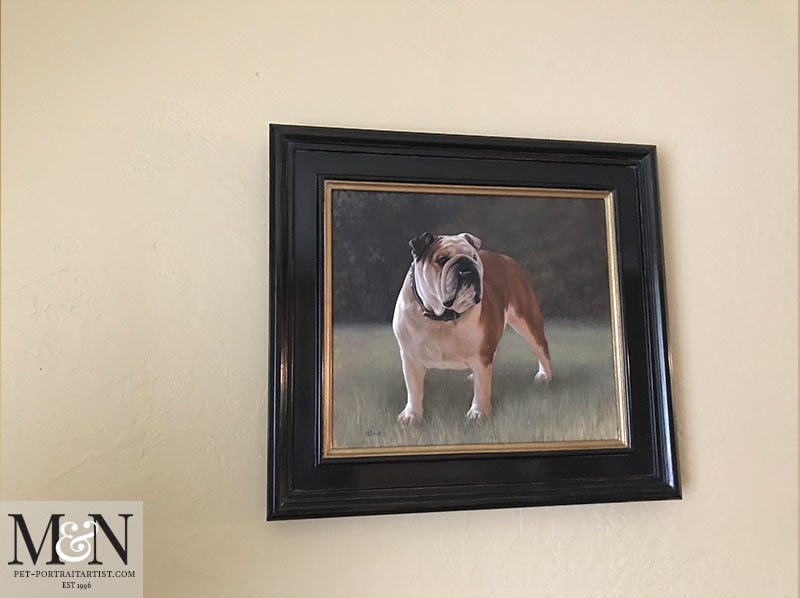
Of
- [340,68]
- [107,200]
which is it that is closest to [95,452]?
[107,200]

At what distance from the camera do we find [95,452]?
836 mm

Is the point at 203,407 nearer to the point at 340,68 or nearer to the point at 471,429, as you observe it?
the point at 471,429

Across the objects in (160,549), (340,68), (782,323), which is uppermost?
(340,68)

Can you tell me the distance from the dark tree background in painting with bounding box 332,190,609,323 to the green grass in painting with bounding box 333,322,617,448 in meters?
0.04

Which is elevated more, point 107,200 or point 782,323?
point 107,200

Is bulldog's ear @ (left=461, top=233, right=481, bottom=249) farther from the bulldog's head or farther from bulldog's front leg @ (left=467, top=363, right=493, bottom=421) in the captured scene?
bulldog's front leg @ (left=467, top=363, right=493, bottom=421)

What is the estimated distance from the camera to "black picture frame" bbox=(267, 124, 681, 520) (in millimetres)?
849

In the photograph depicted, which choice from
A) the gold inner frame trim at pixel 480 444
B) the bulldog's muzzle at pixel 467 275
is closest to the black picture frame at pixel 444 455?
the gold inner frame trim at pixel 480 444

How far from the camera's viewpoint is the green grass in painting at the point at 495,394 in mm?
873

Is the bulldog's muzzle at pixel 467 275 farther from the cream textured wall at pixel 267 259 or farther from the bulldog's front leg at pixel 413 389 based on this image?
the cream textured wall at pixel 267 259

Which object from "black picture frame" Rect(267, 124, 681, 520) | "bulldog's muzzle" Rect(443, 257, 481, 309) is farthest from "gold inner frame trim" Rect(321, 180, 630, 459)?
"bulldog's muzzle" Rect(443, 257, 481, 309)

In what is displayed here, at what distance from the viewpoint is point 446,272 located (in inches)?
36.1

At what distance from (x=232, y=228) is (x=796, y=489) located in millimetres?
989

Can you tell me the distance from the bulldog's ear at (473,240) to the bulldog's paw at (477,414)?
0.24 meters
